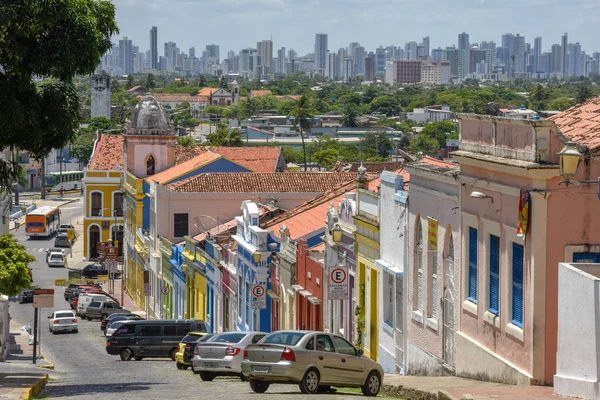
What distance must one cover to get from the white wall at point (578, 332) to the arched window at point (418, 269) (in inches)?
337

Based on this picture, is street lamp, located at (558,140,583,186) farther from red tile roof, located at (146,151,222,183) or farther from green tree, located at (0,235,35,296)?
red tile roof, located at (146,151,222,183)

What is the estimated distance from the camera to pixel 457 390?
18969mm

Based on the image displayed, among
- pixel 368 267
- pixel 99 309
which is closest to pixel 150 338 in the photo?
pixel 368 267

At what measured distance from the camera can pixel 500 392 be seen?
724 inches

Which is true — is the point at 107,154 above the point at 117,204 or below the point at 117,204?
above

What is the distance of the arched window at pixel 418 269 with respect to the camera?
26688 millimetres

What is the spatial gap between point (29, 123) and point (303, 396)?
7.64 m

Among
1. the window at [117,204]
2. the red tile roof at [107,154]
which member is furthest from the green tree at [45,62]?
the red tile roof at [107,154]

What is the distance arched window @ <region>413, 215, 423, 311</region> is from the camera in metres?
26.7

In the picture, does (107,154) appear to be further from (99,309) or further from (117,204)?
(99,309)

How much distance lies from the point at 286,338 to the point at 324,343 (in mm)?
692

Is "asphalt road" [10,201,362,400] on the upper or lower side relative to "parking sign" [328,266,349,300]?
lower

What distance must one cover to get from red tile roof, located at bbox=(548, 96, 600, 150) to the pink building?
0.03m

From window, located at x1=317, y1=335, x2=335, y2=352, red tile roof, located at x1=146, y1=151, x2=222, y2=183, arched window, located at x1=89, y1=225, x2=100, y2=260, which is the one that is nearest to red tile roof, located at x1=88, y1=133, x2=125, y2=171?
arched window, located at x1=89, y1=225, x2=100, y2=260
